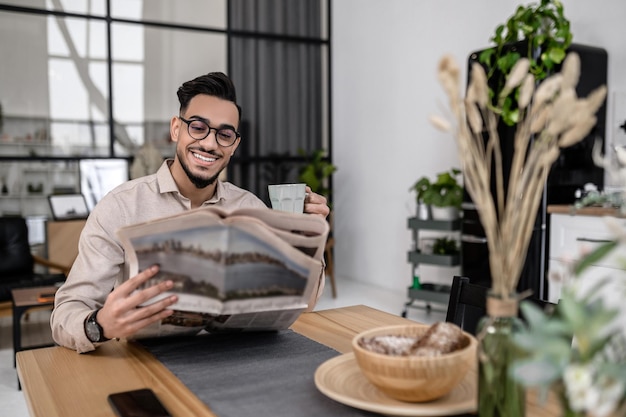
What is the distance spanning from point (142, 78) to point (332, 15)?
221 centimetres

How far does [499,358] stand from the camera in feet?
2.25

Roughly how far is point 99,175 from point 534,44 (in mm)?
3789

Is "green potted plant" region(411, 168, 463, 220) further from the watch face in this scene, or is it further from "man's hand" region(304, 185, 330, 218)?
the watch face

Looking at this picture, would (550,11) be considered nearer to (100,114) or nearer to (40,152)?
(100,114)

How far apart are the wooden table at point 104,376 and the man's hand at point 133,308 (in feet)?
0.22

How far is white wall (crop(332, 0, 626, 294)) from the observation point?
476 centimetres

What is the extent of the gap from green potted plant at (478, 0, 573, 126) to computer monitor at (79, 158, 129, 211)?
3378 mm

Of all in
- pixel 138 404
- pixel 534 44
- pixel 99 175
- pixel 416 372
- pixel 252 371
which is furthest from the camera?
pixel 99 175

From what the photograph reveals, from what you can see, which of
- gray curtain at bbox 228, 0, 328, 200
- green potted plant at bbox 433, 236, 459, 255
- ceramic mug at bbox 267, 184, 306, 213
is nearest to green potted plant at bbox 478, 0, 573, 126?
green potted plant at bbox 433, 236, 459, 255

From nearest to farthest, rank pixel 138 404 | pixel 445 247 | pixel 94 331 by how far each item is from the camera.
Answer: pixel 138 404
pixel 94 331
pixel 445 247

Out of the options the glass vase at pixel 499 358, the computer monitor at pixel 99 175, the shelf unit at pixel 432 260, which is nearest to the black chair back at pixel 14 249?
the computer monitor at pixel 99 175

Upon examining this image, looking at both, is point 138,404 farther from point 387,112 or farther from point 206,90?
point 387,112

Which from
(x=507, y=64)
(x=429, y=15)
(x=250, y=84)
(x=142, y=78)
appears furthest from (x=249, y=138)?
(x=507, y=64)

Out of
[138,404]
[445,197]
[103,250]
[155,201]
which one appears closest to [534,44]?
[445,197]
